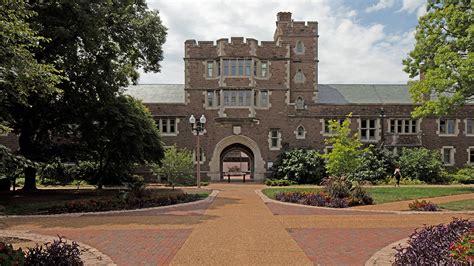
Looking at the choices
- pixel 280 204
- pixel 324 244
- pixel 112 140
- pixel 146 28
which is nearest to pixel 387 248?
pixel 324 244

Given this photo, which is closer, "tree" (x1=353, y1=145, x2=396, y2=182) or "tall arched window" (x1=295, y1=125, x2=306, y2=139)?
"tree" (x1=353, y1=145, x2=396, y2=182)

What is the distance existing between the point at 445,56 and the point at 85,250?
18.9 meters

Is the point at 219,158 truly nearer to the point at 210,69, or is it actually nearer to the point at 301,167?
the point at 301,167

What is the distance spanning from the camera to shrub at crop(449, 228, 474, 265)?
5.08 metres

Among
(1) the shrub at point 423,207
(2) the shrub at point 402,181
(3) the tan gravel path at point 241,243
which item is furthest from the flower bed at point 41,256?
(2) the shrub at point 402,181

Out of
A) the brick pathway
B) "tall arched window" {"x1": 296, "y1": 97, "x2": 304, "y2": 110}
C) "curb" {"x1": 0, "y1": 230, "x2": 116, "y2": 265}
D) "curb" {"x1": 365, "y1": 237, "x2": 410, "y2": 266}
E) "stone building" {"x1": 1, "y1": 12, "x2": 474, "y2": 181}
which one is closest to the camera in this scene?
"curb" {"x1": 365, "y1": 237, "x2": 410, "y2": 266}

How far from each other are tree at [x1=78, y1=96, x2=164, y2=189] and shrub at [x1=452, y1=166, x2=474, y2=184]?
23989mm

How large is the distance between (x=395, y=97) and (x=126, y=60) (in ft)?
84.7

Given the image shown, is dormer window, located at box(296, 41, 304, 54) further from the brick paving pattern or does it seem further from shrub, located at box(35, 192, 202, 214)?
the brick paving pattern

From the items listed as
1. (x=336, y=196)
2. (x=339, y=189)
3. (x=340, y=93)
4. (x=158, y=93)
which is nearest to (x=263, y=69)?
(x=340, y=93)

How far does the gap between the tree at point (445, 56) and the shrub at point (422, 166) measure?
9.31 metres

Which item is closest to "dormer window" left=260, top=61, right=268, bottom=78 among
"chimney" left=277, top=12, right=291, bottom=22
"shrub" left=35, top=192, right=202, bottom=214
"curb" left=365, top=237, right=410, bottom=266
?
"chimney" left=277, top=12, right=291, bottom=22

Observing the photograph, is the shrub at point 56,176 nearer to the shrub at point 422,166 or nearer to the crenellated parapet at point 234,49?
the crenellated parapet at point 234,49

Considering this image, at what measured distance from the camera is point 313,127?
33125 mm
